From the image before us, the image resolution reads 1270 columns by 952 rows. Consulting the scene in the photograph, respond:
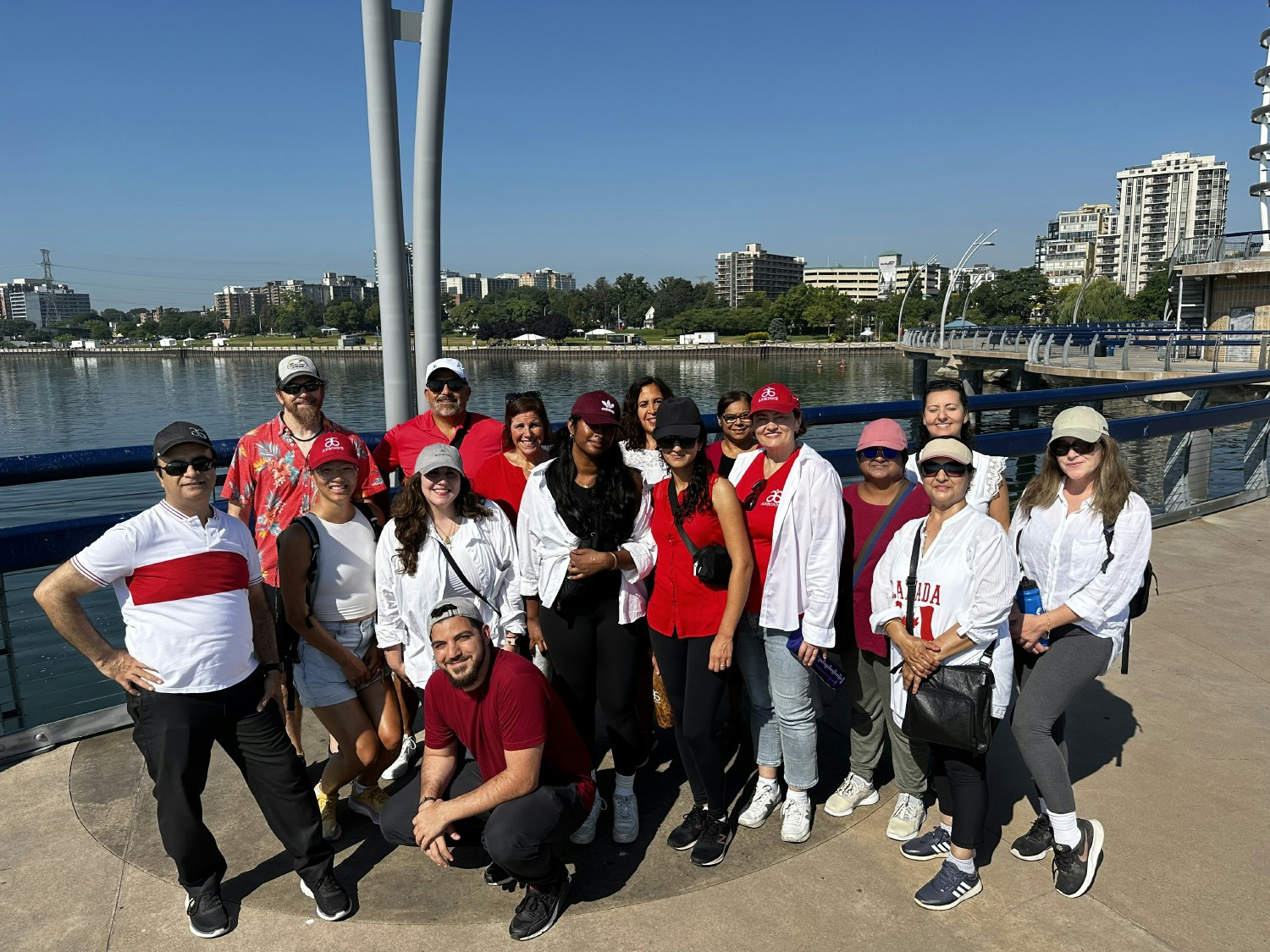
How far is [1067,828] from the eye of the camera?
282 cm

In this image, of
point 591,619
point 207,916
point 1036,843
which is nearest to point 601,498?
point 591,619

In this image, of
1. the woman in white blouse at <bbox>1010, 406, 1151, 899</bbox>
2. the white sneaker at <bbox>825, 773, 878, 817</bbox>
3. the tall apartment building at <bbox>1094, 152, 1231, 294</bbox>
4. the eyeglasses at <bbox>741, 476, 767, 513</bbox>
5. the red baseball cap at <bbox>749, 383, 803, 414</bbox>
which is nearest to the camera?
the woman in white blouse at <bbox>1010, 406, 1151, 899</bbox>

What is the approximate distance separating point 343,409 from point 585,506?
52.1 metres

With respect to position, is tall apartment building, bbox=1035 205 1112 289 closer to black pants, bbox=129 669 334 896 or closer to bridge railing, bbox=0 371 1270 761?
bridge railing, bbox=0 371 1270 761

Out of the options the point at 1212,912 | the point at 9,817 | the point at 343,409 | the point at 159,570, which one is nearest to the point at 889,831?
the point at 1212,912

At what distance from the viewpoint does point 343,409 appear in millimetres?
51906

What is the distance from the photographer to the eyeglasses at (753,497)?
3.19m

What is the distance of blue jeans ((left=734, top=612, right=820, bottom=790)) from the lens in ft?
10.3

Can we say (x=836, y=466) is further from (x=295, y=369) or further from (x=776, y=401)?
(x=295, y=369)

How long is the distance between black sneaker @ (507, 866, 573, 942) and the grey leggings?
64.7 inches

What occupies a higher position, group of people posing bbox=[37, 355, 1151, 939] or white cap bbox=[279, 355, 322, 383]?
A: white cap bbox=[279, 355, 322, 383]

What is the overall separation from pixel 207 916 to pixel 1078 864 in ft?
9.33

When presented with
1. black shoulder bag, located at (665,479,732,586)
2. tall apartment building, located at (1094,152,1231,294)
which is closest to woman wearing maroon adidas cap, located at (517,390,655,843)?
black shoulder bag, located at (665,479,732,586)

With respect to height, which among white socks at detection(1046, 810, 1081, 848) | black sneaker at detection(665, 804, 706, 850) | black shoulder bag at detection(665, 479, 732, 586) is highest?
black shoulder bag at detection(665, 479, 732, 586)
